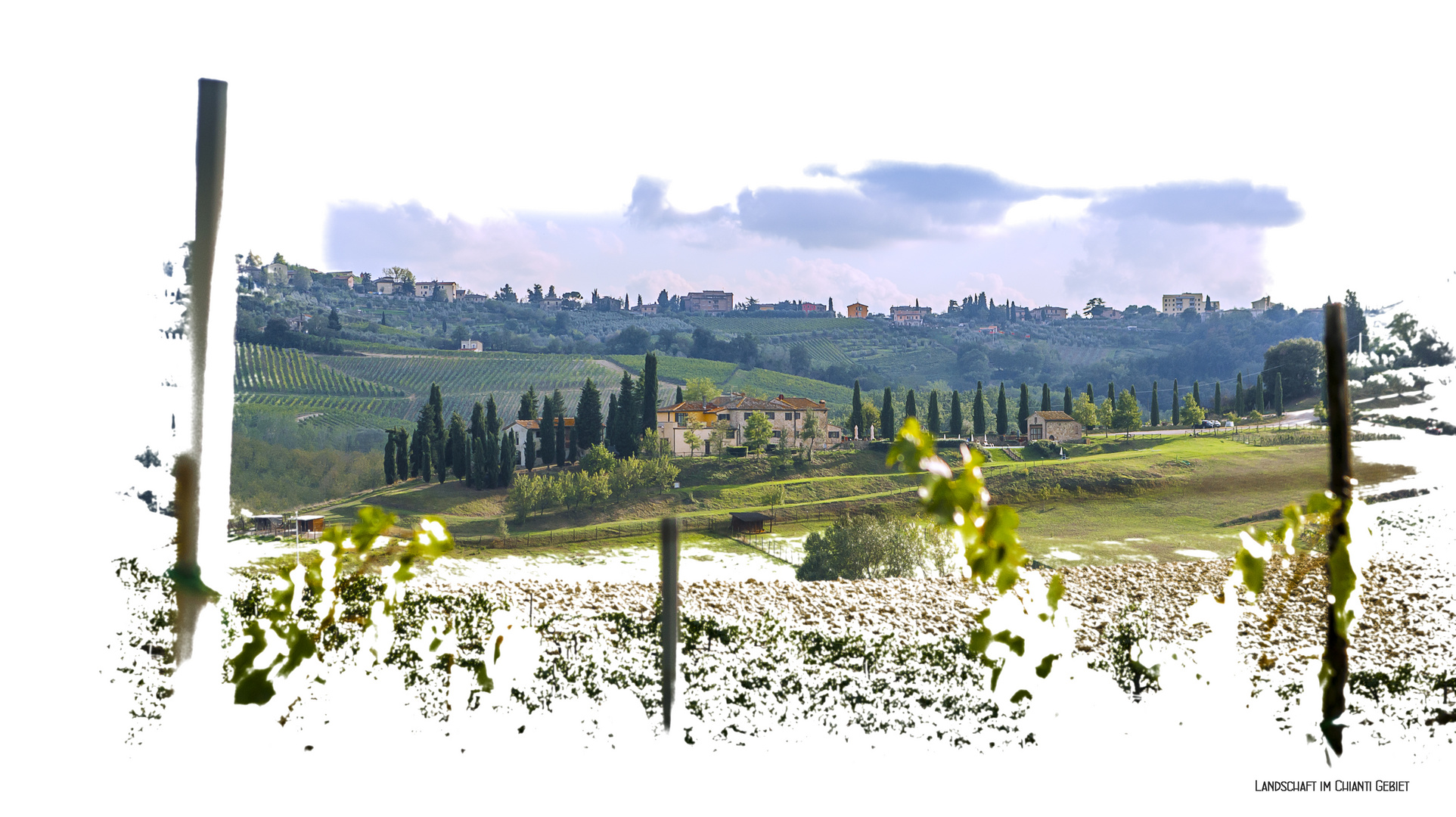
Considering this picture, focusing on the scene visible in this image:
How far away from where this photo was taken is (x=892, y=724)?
3.46m

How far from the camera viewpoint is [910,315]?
43.3 feet

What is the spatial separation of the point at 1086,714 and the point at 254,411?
1635 centimetres

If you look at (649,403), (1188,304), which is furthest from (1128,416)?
(649,403)

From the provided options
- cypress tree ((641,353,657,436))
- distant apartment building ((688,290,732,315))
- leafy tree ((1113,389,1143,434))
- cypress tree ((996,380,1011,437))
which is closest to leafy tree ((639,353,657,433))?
cypress tree ((641,353,657,436))

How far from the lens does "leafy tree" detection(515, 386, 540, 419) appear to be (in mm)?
11648

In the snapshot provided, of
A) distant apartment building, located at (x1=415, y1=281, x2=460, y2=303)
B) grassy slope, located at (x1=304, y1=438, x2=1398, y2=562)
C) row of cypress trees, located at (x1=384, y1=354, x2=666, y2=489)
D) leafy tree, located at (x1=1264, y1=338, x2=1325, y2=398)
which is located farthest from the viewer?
distant apartment building, located at (x1=415, y1=281, x2=460, y2=303)

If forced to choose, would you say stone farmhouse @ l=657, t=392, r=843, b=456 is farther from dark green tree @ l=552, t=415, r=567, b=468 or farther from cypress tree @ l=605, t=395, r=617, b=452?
dark green tree @ l=552, t=415, r=567, b=468

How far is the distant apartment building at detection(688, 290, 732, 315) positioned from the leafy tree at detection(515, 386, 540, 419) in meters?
2.80

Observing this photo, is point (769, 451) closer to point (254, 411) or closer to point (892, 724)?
point (892, 724)

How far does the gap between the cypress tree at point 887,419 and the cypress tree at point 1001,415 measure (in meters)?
1.35

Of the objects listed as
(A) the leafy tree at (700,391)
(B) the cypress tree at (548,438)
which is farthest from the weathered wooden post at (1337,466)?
(B) the cypress tree at (548,438)

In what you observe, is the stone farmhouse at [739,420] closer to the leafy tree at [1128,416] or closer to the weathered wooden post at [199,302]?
the leafy tree at [1128,416]

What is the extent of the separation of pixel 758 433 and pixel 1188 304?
6951 mm

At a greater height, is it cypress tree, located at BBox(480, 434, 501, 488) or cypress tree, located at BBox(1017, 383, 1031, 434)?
cypress tree, located at BBox(1017, 383, 1031, 434)
